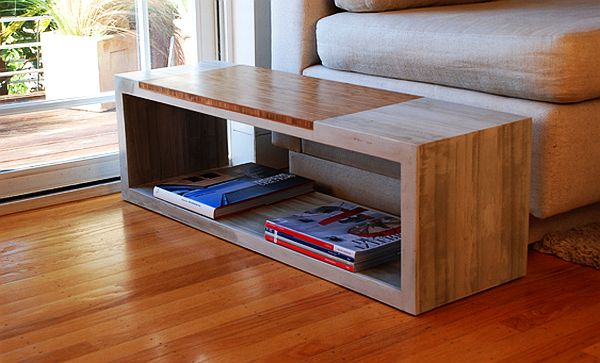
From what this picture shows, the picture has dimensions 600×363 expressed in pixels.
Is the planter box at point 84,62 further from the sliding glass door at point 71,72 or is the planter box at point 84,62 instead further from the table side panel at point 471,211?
the table side panel at point 471,211

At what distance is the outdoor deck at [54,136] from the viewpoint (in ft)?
7.30

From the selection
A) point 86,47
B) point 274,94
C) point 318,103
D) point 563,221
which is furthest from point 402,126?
point 86,47

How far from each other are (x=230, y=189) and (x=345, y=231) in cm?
41

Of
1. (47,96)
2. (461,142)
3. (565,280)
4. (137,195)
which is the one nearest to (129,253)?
(137,195)

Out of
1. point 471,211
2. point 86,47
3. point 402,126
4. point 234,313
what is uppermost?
point 86,47

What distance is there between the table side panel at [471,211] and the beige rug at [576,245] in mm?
165

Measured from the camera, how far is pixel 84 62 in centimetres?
231

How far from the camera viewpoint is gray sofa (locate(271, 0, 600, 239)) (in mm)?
1697

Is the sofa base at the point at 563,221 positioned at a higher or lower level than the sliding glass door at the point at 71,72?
lower

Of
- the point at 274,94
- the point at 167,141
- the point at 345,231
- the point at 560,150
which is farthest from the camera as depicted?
the point at 167,141

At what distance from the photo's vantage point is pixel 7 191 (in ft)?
7.30

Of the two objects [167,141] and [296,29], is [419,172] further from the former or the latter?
[167,141]

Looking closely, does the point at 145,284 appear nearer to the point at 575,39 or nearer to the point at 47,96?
the point at 47,96

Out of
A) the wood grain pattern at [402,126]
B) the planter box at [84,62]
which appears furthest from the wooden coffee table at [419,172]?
the planter box at [84,62]
